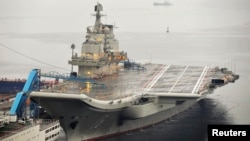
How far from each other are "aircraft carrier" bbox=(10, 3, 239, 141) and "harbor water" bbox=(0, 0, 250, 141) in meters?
0.94

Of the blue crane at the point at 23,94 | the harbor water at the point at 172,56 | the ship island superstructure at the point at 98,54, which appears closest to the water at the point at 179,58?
the harbor water at the point at 172,56

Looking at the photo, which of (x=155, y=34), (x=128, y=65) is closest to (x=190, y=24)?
(x=155, y=34)

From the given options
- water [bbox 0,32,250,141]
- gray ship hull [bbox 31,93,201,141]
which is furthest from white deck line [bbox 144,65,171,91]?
water [bbox 0,32,250,141]

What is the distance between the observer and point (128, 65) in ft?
90.7

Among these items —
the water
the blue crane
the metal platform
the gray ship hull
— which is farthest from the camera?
the water

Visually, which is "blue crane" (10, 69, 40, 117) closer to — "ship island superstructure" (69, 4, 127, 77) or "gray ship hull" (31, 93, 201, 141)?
"gray ship hull" (31, 93, 201, 141)

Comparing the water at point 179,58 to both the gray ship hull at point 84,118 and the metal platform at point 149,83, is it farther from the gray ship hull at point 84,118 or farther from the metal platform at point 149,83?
the metal platform at point 149,83

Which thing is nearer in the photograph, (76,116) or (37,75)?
(76,116)

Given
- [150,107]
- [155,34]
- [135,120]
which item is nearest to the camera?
[150,107]

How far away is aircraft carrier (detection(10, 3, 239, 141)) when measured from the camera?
1817 cm

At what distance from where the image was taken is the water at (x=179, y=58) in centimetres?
2230

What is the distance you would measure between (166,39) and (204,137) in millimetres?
48630

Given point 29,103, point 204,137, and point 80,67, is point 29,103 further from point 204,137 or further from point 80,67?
point 204,137

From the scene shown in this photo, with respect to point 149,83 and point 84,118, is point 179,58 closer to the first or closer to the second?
point 149,83
